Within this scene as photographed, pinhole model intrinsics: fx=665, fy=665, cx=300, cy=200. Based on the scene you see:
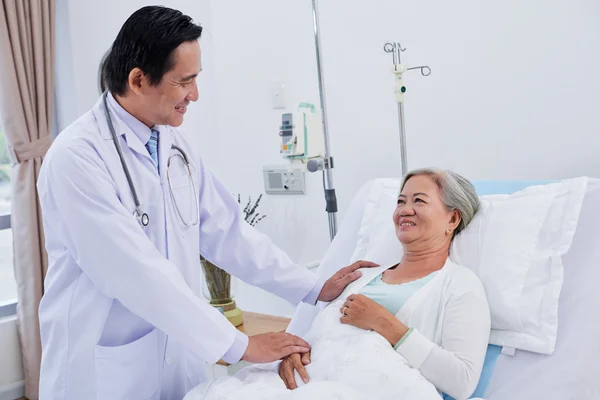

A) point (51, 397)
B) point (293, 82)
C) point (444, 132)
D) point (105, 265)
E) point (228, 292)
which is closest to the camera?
point (105, 265)

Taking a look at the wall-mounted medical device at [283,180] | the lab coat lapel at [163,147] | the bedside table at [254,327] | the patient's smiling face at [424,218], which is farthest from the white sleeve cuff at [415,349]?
the wall-mounted medical device at [283,180]

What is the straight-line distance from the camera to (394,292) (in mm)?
1612

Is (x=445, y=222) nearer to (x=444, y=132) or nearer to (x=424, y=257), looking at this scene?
(x=424, y=257)

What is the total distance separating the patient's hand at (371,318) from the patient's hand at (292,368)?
13cm

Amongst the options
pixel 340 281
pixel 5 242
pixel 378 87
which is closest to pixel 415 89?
pixel 378 87

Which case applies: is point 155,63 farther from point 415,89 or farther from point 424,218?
point 415,89

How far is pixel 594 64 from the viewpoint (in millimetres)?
1996

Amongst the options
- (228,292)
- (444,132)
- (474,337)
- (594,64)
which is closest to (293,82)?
(444,132)

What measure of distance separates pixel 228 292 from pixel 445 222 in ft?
3.45

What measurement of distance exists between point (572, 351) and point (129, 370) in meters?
0.97

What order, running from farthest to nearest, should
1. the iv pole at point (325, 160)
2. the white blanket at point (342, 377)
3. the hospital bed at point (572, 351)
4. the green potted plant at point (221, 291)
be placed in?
1. the green potted plant at point (221, 291)
2. the iv pole at point (325, 160)
3. the hospital bed at point (572, 351)
4. the white blanket at point (342, 377)

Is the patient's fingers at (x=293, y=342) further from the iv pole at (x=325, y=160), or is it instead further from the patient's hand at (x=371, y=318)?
the iv pole at (x=325, y=160)

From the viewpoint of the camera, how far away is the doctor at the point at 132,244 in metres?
1.38

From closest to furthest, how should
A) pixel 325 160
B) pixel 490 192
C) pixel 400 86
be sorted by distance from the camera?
1. pixel 490 192
2. pixel 400 86
3. pixel 325 160
